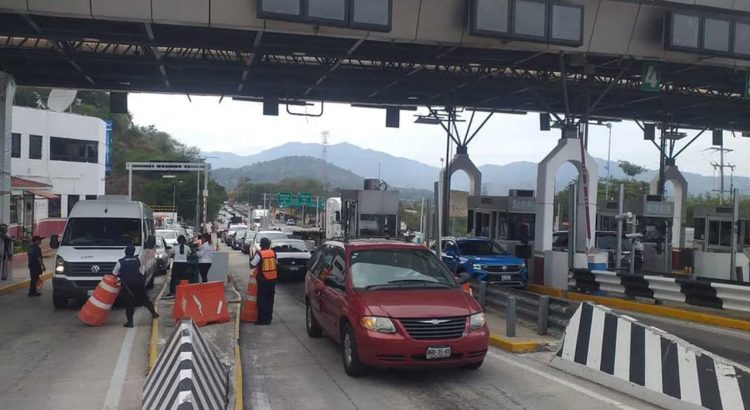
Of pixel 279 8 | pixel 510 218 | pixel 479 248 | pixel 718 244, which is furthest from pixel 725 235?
pixel 279 8

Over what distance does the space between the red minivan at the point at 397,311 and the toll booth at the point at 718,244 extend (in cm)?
1389

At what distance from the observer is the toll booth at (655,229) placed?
24188 mm

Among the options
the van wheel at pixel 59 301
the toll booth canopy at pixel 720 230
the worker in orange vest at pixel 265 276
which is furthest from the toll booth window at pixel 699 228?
the van wheel at pixel 59 301

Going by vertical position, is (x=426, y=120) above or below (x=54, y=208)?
above

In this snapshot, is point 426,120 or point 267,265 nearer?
point 267,265

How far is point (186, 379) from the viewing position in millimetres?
5418

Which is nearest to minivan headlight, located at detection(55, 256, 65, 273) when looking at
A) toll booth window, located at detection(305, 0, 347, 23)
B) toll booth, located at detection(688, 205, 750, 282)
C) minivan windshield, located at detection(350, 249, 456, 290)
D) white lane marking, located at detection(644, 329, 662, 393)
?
toll booth window, located at detection(305, 0, 347, 23)

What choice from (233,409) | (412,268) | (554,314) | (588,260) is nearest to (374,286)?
(412,268)

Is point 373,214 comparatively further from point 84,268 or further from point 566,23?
point 84,268

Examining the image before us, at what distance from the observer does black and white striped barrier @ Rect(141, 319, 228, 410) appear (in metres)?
5.37

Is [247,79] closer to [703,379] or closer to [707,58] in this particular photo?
[707,58]

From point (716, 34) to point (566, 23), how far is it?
167 inches

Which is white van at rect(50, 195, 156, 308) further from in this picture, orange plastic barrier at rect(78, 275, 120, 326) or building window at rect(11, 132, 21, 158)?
building window at rect(11, 132, 21, 158)

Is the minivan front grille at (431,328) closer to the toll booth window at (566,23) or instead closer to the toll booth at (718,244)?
the toll booth window at (566,23)
